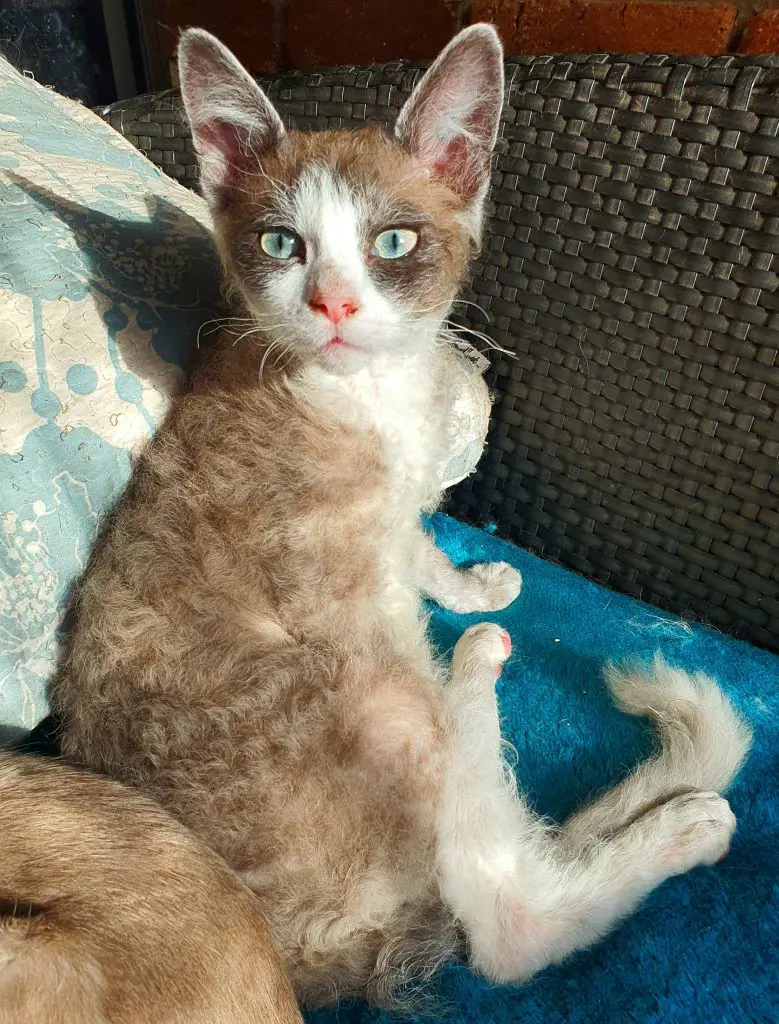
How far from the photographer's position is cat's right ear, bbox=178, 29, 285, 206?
3.81ft

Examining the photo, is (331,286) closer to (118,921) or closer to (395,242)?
(395,242)

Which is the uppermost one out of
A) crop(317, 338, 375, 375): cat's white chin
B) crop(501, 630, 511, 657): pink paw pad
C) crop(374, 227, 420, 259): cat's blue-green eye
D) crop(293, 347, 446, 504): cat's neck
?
crop(374, 227, 420, 259): cat's blue-green eye

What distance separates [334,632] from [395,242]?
64 cm

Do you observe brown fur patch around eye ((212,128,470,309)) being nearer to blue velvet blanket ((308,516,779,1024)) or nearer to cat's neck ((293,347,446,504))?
cat's neck ((293,347,446,504))

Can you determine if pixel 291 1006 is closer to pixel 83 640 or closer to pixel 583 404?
pixel 83 640

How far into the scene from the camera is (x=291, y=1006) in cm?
85

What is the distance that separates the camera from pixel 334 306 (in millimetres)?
1081

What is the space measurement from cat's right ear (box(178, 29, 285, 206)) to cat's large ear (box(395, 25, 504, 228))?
24cm

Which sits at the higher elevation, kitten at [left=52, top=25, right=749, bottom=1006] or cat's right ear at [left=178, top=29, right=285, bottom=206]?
cat's right ear at [left=178, top=29, right=285, bottom=206]

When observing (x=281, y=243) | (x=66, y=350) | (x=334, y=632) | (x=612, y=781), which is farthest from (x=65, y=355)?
(x=612, y=781)

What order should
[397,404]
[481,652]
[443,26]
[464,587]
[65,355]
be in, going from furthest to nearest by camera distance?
[443,26], [464,587], [481,652], [397,404], [65,355]

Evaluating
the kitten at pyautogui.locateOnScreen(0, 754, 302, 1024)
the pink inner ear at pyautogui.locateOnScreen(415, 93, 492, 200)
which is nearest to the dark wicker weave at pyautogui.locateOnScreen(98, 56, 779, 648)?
the pink inner ear at pyautogui.locateOnScreen(415, 93, 492, 200)

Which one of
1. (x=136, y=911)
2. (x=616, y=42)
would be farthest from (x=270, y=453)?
(x=616, y=42)

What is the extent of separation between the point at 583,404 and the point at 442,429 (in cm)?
39
